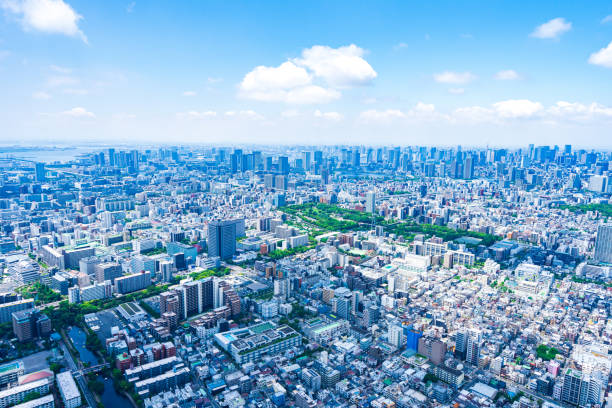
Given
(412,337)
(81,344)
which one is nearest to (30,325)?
(81,344)

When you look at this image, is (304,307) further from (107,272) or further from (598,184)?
(598,184)

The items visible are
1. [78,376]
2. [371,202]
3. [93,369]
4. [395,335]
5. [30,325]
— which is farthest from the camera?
[371,202]

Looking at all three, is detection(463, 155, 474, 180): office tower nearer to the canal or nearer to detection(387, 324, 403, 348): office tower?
detection(387, 324, 403, 348): office tower

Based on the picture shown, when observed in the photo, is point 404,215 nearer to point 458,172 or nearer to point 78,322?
point 78,322

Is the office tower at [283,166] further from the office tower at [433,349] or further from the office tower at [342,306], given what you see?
the office tower at [433,349]

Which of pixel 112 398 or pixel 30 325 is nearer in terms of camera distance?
pixel 112 398

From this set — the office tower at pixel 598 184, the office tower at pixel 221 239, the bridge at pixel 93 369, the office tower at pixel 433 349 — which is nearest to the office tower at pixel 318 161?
the office tower at pixel 598 184

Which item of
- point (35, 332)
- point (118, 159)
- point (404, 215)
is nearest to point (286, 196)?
point (404, 215)

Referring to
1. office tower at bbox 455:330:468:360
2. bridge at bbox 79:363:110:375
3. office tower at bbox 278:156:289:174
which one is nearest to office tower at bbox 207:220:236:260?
bridge at bbox 79:363:110:375
